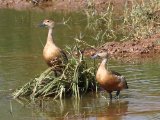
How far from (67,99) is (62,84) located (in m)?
0.29

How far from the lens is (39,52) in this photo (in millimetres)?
15961

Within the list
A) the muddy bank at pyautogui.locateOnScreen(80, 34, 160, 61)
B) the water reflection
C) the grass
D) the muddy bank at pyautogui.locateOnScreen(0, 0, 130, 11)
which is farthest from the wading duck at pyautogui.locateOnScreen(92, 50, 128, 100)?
the muddy bank at pyautogui.locateOnScreen(0, 0, 130, 11)

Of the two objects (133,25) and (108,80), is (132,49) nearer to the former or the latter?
(133,25)

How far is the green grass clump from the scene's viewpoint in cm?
1083

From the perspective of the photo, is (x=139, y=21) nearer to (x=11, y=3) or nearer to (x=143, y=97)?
(x=143, y=97)

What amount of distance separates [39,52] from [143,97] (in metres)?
5.81

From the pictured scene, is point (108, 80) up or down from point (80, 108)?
up

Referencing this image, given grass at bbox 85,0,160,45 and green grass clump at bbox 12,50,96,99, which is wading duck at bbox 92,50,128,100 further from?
grass at bbox 85,0,160,45

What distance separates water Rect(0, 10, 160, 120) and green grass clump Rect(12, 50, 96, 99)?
18 centimetres

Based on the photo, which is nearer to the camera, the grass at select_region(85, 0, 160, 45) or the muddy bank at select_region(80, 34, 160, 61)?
the muddy bank at select_region(80, 34, 160, 61)

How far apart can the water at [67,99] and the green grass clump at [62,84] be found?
0.58ft

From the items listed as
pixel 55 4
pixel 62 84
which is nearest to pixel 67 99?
pixel 62 84

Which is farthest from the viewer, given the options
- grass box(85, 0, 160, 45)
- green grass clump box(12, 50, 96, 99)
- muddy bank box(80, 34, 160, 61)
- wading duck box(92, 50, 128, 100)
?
grass box(85, 0, 160, 45)

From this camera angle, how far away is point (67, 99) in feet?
35.6
